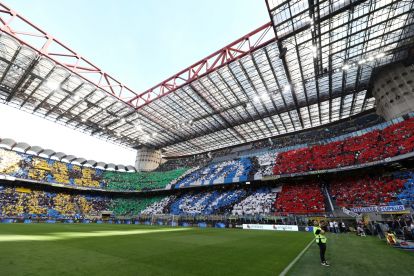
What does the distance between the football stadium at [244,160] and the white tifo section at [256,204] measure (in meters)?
0.32

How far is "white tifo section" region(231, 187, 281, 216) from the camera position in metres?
31.4

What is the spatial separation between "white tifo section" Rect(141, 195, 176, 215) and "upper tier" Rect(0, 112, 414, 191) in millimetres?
2862

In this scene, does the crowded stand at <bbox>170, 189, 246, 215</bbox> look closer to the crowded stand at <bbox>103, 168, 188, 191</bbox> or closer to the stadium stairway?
the crowded stand at <bbox>103, 168, 188, 191</bbox>

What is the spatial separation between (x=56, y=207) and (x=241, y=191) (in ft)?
120

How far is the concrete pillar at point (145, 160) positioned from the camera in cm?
5494

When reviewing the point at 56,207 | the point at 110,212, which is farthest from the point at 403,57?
the point at 56,207

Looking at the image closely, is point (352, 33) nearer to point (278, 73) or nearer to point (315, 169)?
point (278, 73)

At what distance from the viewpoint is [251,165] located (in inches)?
1626

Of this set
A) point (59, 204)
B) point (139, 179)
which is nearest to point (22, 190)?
point (59, 204)

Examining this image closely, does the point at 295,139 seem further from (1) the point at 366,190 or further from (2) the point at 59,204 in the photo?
(2) the point at 59,204

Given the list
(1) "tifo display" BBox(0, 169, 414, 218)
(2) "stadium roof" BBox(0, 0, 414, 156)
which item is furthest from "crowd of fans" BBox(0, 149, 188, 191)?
(2) "stadium roof" BBox(0, 0, 414, 156)

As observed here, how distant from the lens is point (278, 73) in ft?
84.7

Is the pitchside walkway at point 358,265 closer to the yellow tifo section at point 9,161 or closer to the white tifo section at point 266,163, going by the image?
the white tifo section at point 266,163

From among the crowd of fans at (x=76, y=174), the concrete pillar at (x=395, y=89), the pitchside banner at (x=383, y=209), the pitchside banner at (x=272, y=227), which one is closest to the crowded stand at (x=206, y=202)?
the pitchside banner at (x=272, y=227)
